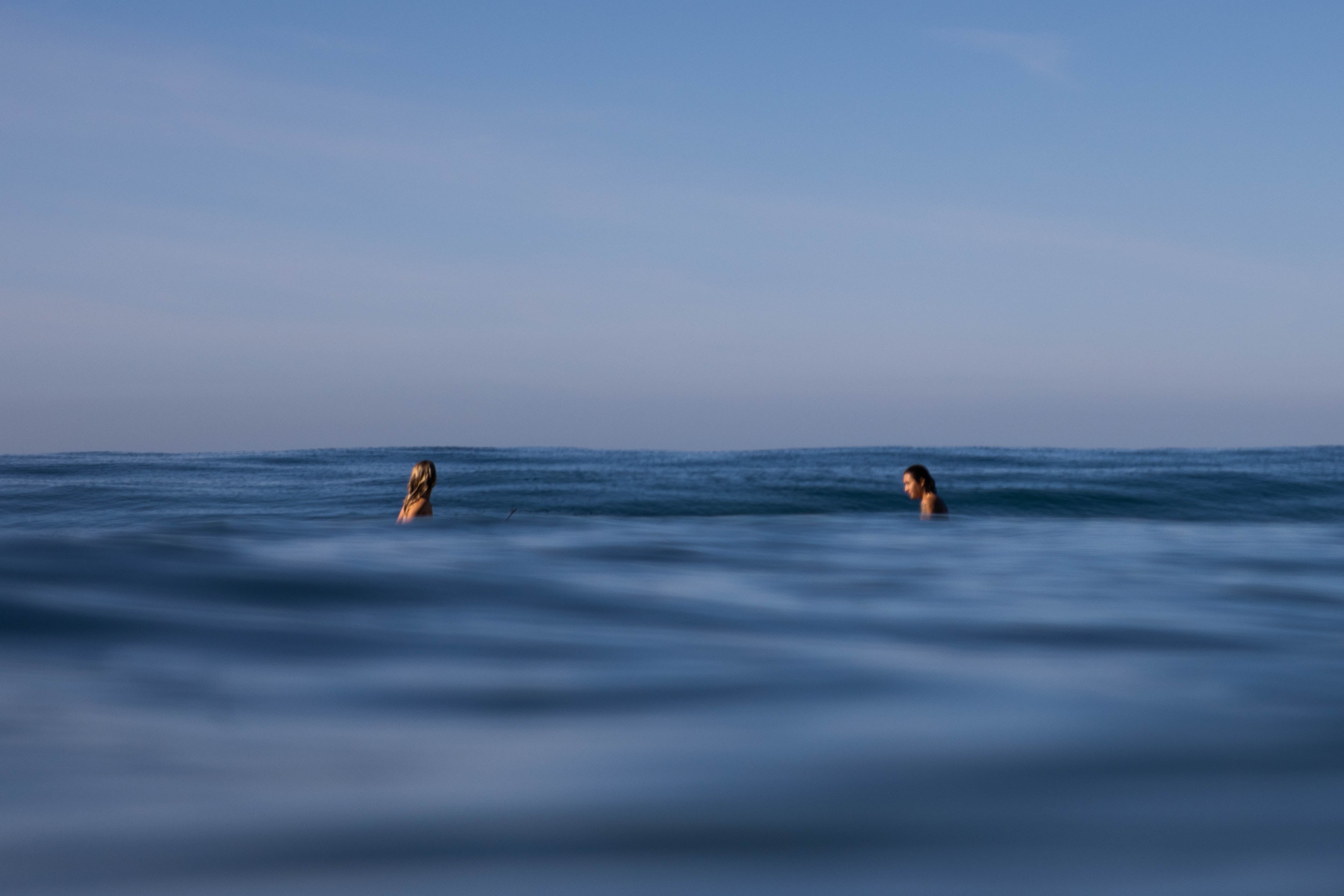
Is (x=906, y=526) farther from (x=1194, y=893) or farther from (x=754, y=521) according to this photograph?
(x=1194, y=893)

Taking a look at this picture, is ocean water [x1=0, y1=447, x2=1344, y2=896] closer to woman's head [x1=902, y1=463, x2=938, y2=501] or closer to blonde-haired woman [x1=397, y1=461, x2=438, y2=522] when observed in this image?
blonde-haired woman [x1=397, y1=461, x2=438, y2=522]

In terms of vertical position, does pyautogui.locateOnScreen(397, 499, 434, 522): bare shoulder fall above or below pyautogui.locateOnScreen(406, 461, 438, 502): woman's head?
below

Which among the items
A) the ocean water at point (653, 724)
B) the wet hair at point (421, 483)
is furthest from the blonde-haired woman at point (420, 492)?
the ocean water at point (653, 724)

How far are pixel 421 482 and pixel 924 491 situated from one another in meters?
6.18

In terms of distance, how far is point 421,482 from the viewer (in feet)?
34.4

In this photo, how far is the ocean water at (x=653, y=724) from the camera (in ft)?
5.33

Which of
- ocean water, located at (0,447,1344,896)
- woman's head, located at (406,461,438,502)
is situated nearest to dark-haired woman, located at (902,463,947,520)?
ocean water, located at (0,447,1344,896)

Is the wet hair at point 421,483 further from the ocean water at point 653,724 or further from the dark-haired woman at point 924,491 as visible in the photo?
the dark-haired woman at point 924,491

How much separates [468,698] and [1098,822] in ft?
5.65

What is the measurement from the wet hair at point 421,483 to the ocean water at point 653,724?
11.1 feet

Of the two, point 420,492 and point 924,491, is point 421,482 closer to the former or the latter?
point 420,492

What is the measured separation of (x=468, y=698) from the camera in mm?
2781

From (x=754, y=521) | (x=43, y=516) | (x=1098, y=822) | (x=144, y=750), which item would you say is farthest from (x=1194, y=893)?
(x=43, y=516)

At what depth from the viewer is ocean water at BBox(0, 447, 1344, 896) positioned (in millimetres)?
1624
